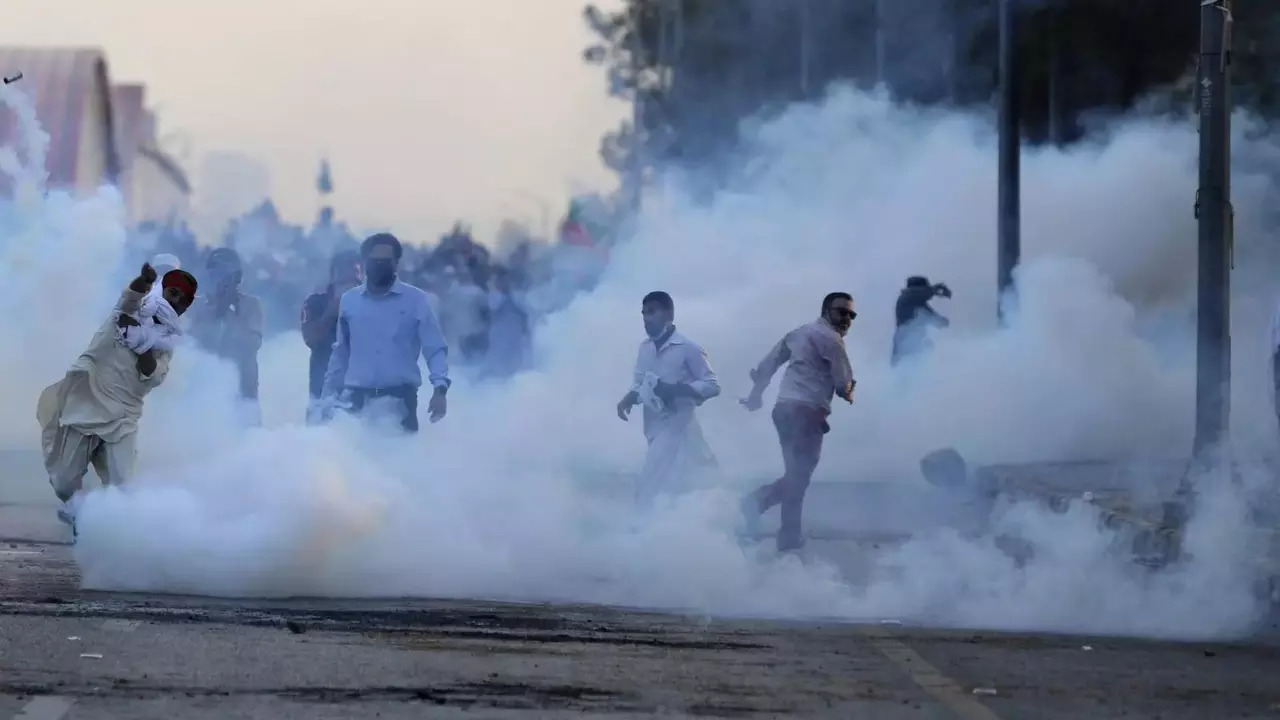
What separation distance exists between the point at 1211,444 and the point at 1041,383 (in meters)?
8.89

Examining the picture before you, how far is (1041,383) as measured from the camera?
24.2 m

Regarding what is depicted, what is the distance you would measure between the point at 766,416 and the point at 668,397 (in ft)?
32.1

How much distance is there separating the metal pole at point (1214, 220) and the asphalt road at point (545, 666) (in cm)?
504

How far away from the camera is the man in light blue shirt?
46.9ft

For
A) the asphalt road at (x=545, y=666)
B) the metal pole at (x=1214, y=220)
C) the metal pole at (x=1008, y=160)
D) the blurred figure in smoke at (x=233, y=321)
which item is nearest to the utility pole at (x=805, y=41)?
the metal pole at (x=1008, y=160)

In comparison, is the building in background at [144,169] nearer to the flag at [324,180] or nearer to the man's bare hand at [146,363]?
the flag at [324,180]

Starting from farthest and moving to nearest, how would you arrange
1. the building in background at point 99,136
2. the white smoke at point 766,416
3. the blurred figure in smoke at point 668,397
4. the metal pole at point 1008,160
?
the building in background at point 99,136 < the metal pole at point 1008,160 < the blurred figure in smoke at point 668,397 < the white smoke at point 766,416

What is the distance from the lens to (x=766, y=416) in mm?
24688

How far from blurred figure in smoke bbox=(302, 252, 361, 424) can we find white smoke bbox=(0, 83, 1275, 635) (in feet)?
2.64

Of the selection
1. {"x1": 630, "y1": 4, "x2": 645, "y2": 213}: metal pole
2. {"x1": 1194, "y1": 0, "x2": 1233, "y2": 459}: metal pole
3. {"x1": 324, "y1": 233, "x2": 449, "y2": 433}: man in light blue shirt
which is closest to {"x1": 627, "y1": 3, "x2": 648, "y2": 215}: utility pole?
{"x1": 630, "y1": 4, "x2": 645, "y2": 213}: metal pole

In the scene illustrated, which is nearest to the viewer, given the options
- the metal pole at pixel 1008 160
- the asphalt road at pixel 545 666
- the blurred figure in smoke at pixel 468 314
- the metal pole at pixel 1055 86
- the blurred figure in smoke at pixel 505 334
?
the asphalt road at pixel 545 666

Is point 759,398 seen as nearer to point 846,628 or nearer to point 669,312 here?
point 669,312

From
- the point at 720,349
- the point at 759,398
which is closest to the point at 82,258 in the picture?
the point at 720,349

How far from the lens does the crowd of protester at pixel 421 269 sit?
2459 centimetres
